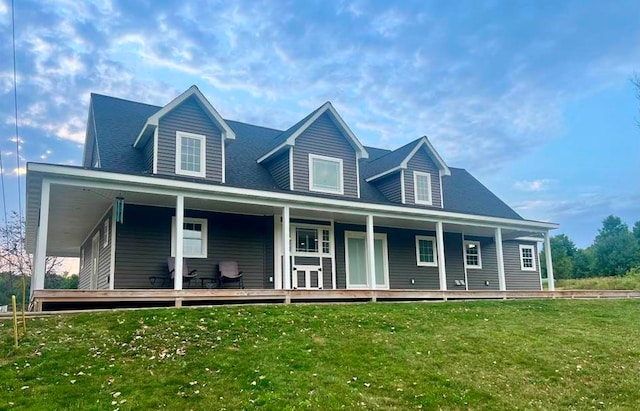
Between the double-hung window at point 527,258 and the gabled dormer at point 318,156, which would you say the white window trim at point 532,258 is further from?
the gabled dormer at point 318,156

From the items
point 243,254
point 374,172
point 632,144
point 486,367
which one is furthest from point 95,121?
point 632,144

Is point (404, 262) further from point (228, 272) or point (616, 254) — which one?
point (616, 254)

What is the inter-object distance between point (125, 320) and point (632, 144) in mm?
20893

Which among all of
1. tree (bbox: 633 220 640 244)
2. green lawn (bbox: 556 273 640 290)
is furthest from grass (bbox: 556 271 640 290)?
tree (bbox: 633 220 640 244)

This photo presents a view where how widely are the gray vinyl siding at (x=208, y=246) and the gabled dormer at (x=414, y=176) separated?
5006 millimetres

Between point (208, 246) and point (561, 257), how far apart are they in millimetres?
50417

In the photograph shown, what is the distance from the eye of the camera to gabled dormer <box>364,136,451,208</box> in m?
17.4

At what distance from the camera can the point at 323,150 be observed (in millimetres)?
15797

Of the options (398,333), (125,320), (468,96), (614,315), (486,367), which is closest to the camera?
(486,367)

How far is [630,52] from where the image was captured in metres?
19.1

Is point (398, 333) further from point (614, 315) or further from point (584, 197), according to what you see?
point (584, 197)

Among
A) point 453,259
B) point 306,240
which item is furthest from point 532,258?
point 306,240

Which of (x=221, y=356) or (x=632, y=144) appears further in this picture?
(x=632, y=144)

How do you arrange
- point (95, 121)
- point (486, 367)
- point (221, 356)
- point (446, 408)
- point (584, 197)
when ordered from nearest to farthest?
point (446, 408) → point (221, 356) → point (486, 367) → point (95, 121) → point (584, 197)
